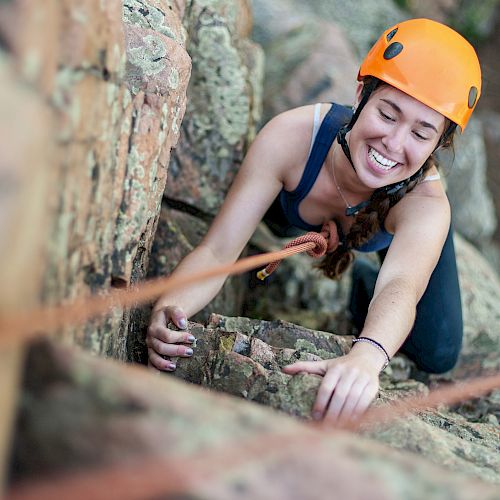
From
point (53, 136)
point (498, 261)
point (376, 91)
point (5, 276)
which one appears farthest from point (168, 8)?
point (498, 261)

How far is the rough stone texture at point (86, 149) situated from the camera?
4.90 ft

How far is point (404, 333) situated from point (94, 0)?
1.77 metres

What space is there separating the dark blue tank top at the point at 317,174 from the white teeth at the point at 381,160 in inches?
14.6

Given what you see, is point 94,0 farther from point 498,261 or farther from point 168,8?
point 498,261

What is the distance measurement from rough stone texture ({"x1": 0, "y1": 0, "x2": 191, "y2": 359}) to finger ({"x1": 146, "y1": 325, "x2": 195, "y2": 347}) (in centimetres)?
23

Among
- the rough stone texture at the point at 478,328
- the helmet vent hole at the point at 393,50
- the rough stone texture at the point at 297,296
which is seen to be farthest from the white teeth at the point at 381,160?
the rough stone texture at the point at 478,328

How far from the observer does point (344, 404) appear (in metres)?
2.31

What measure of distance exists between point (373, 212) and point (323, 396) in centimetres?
148

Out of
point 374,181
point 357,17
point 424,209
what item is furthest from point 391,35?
point 357,17

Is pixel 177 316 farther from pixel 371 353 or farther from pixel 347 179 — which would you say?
pixel 347 179

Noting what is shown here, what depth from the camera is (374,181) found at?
3305 mm

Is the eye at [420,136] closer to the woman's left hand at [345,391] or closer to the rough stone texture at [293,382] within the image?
the rough stone texture at [293,382]

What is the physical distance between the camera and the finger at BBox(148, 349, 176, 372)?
288 centimetres

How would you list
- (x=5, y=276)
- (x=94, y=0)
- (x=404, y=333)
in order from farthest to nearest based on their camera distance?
(x=404, y=333)
(x=94, y=0)
(x=5, y=276)
